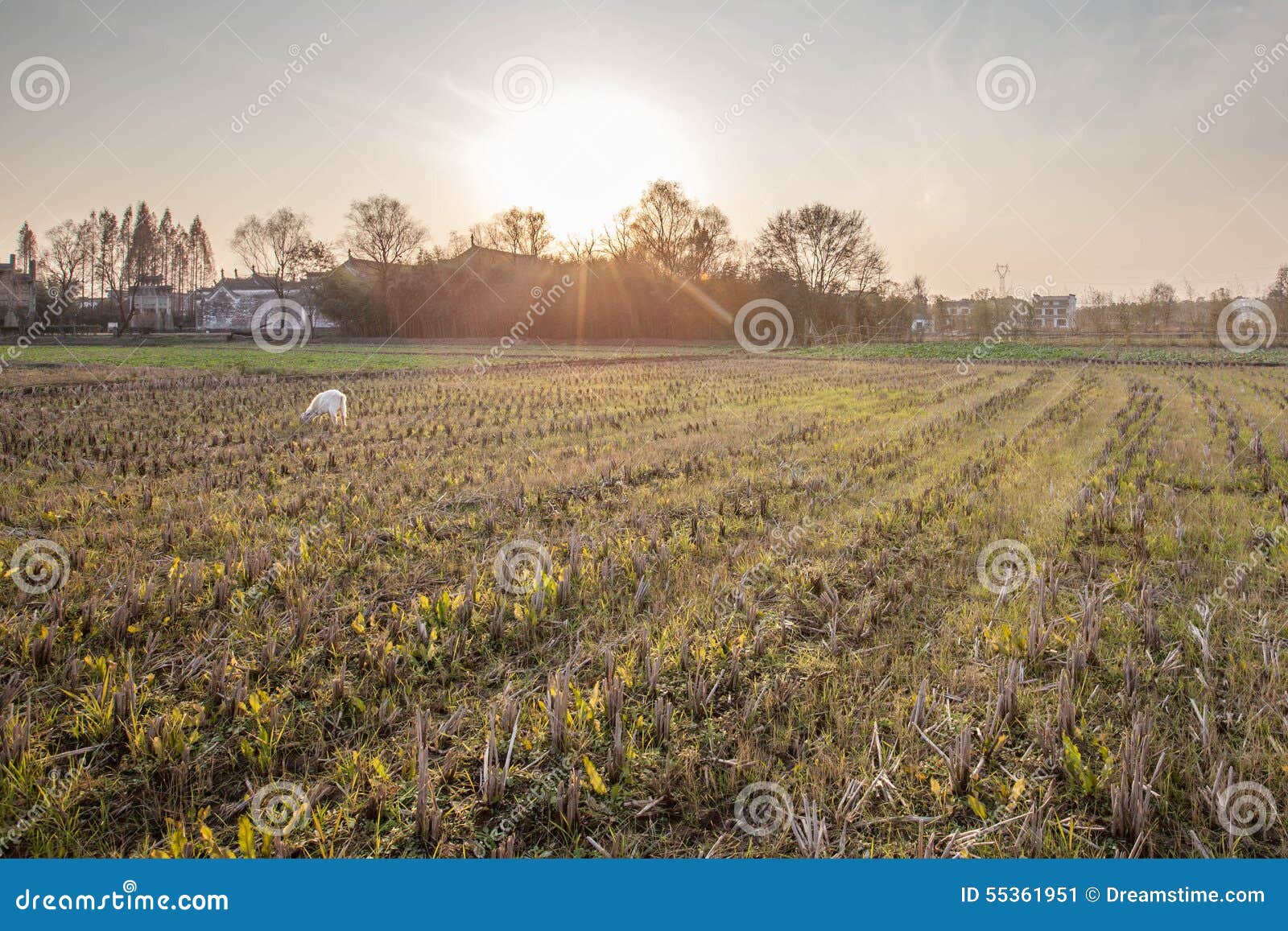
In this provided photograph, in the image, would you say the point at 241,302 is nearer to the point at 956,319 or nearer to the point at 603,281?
the point at 603,281

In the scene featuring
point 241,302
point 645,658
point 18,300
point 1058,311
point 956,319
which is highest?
point 1058,311

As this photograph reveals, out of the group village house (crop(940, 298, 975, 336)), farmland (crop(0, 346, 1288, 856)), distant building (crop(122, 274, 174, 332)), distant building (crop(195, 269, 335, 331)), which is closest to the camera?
Answer: farmland (crop(0, 346, 1288, 856))

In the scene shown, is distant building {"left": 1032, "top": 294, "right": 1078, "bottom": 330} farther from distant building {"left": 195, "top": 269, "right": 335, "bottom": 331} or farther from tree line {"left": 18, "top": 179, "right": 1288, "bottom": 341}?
distant building {"left": 195, "top": 269, "right": 335, "bottom": 331}

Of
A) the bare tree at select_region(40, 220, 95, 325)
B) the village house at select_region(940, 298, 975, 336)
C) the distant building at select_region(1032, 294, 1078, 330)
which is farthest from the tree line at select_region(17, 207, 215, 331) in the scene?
the distant building at select_region(1032, 294, 1078, 330)

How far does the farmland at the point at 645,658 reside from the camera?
2.46 m

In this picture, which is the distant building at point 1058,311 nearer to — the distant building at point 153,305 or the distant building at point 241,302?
the distant building at point 241,302

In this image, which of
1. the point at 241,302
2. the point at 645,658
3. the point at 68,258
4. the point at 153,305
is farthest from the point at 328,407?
the point at 153,305

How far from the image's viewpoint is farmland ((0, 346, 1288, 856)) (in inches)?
96.8

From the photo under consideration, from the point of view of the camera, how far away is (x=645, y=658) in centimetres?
352

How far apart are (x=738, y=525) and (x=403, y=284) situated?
223 ft

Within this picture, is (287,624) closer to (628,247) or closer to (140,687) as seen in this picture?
(140,687)

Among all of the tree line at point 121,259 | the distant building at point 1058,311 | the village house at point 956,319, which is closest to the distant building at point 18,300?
the tree line at point 121,259

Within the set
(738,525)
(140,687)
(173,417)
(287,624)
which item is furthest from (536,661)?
(173,417)

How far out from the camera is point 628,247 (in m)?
73.1
